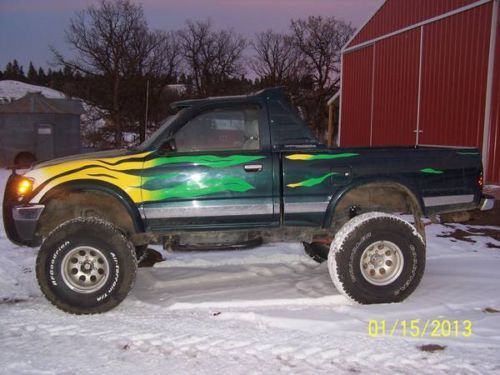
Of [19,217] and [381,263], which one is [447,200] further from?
[19,217]

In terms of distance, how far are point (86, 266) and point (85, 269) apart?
0.03m

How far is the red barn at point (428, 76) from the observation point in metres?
10.5

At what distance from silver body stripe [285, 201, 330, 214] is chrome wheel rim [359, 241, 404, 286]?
576mm

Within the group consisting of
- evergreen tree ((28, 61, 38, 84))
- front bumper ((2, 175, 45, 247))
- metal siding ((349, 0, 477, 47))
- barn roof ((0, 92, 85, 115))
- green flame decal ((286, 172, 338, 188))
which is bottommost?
front bumper ((2, 175, 45, 247))

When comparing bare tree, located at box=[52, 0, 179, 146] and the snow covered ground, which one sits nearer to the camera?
the snow covered ground

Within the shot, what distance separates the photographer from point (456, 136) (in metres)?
11.6

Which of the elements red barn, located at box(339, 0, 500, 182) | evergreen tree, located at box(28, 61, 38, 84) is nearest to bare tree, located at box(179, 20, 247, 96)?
red barn, located at box(339, 0, 500, 182)

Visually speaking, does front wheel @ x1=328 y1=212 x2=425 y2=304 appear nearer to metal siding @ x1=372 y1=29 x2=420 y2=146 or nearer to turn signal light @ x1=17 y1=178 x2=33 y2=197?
turn signal light @ x1=17 y1=178 x2=33 y2=197

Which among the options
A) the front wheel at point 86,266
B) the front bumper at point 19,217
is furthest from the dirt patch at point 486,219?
the front bumper at point 19,217

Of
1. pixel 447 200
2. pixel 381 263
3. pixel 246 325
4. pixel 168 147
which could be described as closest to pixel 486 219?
pixel 447 200

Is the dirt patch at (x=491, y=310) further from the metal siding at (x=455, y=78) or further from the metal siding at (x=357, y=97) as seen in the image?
the metal siding at (x=357, y=97)

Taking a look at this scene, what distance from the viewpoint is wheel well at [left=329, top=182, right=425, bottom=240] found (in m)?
5.02

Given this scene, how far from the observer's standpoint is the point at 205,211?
4.71 m

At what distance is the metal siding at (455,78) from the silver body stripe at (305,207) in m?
7.40
